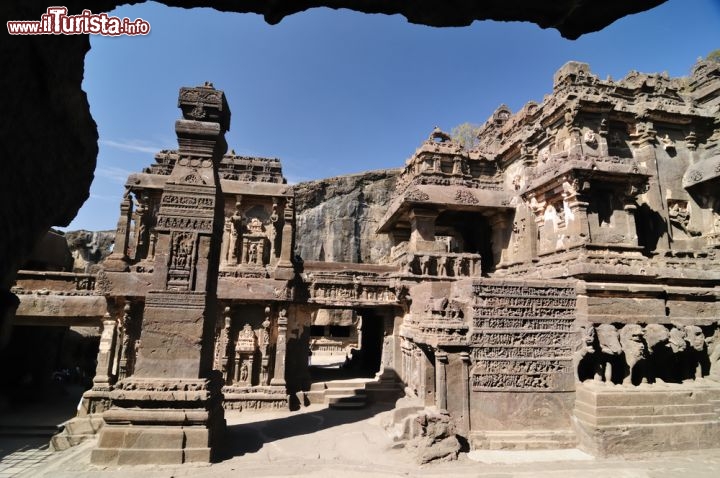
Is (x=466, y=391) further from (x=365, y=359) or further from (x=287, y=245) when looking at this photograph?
(x=365, y=359)

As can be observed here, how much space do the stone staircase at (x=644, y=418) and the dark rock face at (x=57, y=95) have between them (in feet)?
27.8

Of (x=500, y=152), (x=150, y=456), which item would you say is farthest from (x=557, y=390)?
(x=500, y=152)

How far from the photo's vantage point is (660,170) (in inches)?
528

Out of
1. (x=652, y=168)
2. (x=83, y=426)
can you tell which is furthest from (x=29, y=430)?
(x=652, y=168)

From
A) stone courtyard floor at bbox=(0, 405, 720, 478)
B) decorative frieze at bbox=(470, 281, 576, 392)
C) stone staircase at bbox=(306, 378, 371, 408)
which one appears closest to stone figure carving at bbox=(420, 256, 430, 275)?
stone staircase at bbox=(306, 378, 371, 408)

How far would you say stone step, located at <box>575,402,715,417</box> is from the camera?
763 cm

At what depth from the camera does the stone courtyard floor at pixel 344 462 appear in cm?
599

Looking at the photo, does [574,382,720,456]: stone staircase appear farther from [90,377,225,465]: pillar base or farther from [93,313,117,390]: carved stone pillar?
[93,313,117,390]: carved stone pillar

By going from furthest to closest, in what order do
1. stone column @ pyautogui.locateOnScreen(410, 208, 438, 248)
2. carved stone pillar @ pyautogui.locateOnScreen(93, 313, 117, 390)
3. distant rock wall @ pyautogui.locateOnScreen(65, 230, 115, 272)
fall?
1. distant rock wall @ pyautogui.locateOnScreen(65, 230, 115, 272)
2. stone column @ pyautogui.locateOnScreen(410, 208, 438, 248)
3. carved stone pillar @ pyautogui.locateOnScreen(93, 313, 117, 390)

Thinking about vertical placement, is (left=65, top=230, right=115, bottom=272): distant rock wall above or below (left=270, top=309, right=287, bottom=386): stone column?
above

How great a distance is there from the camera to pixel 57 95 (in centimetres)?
145

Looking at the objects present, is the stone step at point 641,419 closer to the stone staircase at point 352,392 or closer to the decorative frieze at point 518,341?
the decorative frieze at point 518,341

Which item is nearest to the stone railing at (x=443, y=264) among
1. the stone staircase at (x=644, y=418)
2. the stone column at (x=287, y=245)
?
the stone column at (x=287, y=245)

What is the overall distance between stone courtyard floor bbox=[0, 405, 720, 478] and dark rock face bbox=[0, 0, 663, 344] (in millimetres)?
5723
